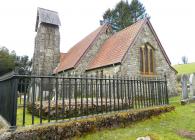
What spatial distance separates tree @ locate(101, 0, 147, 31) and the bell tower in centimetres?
1700

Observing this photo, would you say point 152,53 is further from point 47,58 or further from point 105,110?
point 47,58

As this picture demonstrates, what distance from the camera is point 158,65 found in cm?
1783

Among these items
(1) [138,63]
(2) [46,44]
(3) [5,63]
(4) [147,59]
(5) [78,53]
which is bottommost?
(1) [138,63]

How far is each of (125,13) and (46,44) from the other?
69.0 feet

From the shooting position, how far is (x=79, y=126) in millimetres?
5184

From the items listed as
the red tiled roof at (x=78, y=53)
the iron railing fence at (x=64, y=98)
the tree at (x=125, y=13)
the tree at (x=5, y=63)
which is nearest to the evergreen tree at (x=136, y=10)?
the tree at (x=125, y=13)

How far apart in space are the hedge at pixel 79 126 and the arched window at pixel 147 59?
1007 cm

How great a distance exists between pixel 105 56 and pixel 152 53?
15.1 feet

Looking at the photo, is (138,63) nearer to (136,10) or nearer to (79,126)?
(79,126)

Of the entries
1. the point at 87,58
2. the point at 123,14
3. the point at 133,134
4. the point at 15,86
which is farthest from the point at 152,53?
the point at 123,14

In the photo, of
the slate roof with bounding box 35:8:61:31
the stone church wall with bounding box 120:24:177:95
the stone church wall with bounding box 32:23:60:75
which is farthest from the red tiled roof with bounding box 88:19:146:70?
the slate roof with bounding box 35:8:61:31

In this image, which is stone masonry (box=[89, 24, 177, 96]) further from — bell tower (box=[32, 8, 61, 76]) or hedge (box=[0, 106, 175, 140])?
bell tower (box=[32, 8, 61, 76])

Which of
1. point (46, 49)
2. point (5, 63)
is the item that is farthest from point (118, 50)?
point (5, 63)

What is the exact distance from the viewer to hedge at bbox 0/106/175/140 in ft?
14.5
